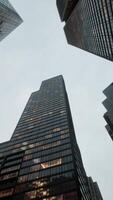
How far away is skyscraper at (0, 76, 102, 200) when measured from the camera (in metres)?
71.6

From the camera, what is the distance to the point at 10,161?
96250mm

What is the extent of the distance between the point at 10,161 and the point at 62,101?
172ft

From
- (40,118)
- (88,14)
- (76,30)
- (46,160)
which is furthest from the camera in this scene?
(76,30)

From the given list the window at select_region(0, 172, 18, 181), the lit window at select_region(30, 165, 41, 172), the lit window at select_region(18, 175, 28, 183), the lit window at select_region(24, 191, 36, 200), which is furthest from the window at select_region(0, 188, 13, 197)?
the lit window at select_region(30, 165, 41, 172)

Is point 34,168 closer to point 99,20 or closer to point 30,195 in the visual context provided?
point 30,195

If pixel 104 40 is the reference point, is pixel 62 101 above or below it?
below

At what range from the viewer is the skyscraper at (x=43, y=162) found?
7156 centimetres

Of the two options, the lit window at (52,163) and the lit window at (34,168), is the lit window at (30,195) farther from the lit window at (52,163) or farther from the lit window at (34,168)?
the lit window at (52,163)

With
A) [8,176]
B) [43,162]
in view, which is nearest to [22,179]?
[8,176]

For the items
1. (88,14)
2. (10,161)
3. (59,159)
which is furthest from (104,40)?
(10,161)

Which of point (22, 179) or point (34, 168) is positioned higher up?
point (34, 168)

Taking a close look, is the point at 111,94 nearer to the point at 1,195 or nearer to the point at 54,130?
the point at 54,130

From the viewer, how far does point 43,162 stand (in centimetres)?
8462

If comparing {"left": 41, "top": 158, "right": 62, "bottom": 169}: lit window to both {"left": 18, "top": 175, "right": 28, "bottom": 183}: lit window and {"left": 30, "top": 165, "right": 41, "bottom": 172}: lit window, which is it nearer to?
{"left": 30, "top": 165, "right": 41, "bottom": 172}: lit window
